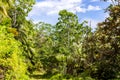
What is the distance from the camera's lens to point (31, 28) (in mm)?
46344

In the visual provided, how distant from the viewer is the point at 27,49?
44531 millimetres

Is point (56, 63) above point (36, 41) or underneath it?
underneath

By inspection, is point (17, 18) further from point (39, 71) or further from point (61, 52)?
point (39, 71)

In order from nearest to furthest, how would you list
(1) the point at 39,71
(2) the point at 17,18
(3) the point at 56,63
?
(2) the point at 17,18
(3) the point at 56,63
(1) the point at 39,71

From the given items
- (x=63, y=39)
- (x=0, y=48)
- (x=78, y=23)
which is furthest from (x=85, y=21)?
(x=0, y=48)

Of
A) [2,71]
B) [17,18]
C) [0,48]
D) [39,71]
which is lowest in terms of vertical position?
[39,71]

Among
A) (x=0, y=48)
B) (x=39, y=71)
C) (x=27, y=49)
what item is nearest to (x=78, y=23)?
(x=39, y=71)

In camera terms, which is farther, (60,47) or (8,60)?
(60,47)

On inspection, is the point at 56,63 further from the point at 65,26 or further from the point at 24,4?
the point at 24,4

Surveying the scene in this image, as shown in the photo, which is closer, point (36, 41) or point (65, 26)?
point (65, 26)

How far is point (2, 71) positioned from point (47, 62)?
42.6 m

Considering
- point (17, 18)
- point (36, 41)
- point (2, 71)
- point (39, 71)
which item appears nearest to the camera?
point (2, 71)

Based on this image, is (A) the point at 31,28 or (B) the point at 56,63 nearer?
(A) the point at 31,28

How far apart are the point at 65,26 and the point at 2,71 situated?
47274 millimetres
